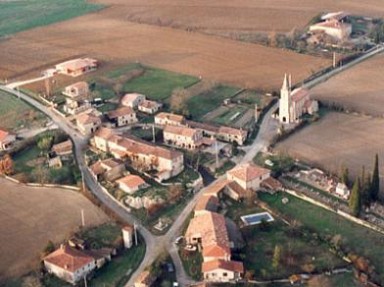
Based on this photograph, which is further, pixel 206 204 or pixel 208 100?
pixel 208 100

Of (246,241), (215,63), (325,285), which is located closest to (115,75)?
(215,63)

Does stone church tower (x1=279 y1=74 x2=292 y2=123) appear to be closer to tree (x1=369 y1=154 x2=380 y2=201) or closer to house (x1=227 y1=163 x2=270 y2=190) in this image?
house (x1=227 y1=163 x2=270 y2=190)

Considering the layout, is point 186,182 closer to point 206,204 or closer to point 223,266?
point 206,204

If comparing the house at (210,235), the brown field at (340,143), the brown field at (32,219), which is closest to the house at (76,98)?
the brown field at (32,219)

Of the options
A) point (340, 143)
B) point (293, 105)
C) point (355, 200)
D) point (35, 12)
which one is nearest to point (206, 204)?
point (355, 200)

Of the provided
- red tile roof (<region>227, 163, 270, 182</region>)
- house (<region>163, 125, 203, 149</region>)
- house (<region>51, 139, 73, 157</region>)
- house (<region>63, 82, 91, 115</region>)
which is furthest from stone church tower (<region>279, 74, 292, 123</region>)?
house (<region>51, 139, 73, 157</region>)

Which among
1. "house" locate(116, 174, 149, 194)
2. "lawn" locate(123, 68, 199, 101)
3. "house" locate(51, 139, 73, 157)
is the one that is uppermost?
"lawn" locate(123, 68, 199, 101)
